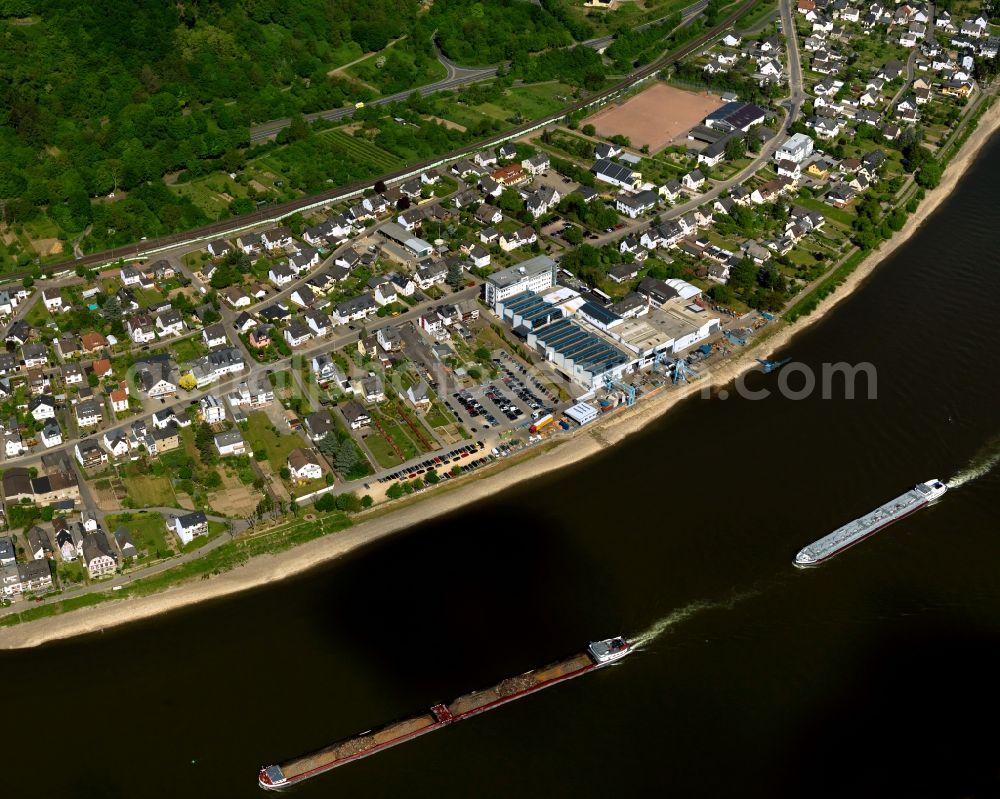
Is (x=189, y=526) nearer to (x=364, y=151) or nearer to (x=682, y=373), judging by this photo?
(x=682, y=373)

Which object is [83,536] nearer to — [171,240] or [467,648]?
[467,648]

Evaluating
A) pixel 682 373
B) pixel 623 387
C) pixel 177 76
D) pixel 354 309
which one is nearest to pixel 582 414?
pixel 623 387

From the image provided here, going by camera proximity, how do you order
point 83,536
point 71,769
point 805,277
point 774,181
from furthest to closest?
point 774,181 → point 805,277 → point 83,536 → point 71,769

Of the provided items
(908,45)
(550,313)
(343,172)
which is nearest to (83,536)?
(550,313)

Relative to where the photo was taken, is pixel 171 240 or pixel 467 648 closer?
pixel 467 648

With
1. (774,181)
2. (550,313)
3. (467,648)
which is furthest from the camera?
(774,181)

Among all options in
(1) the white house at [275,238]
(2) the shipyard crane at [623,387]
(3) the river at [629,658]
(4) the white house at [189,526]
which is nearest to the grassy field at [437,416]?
(3) the river at [629,658]
